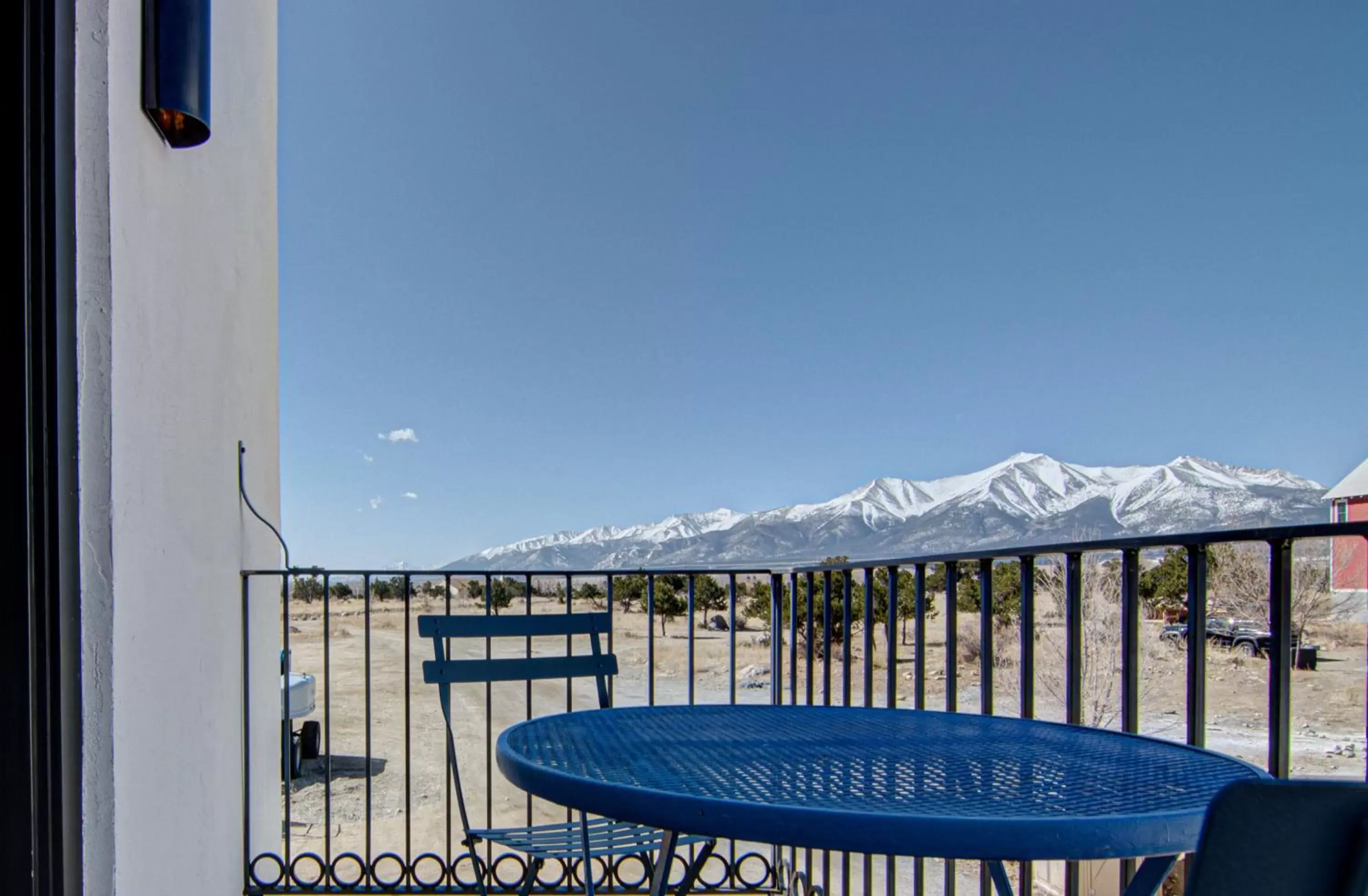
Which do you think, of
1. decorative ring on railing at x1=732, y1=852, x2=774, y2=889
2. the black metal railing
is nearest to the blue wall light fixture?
the black metal railing

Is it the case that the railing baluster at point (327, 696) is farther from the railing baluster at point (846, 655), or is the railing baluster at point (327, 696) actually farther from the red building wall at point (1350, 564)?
the red building wall at point (1350, 564)

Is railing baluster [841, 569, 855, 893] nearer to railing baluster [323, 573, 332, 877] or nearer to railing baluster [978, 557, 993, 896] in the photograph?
railing baluster [978, 557, 993, 896]

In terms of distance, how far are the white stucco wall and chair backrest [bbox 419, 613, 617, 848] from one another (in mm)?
544

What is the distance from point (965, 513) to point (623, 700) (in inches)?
1522

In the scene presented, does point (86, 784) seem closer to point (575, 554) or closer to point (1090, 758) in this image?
point (1090, 758)

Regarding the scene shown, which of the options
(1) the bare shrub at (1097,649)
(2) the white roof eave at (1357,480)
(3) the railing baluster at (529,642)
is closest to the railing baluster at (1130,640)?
(3) the railing baluster at (529,642)

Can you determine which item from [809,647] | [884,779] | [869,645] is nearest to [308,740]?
[809,647]

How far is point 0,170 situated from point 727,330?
176ft

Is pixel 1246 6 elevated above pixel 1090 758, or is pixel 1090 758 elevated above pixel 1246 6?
pixel 1246 6

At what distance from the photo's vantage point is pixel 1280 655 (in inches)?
46.8

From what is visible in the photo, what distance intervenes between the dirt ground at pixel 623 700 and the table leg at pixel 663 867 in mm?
882

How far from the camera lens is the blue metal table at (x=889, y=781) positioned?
2.45 feet

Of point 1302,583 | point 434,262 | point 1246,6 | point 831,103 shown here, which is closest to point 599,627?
point 1302,583

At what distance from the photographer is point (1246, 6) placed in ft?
113
